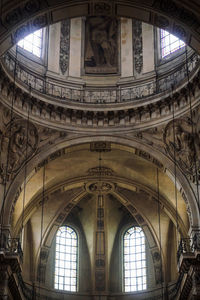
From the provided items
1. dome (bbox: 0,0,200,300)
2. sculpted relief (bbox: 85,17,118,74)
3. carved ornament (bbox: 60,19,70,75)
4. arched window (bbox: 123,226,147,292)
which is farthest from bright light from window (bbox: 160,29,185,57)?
arched window (bbox: 123,226,147,292)

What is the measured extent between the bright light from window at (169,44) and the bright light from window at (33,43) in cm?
498

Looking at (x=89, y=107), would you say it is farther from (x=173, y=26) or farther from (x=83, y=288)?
(x=83, y=288)

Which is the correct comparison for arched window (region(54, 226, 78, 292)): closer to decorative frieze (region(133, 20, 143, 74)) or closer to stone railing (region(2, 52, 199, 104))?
stone railing (region(2, 52, 199, 104))

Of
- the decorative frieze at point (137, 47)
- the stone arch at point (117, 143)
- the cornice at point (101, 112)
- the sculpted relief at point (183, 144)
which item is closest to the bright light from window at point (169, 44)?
the decorative frieze at point (137, 47)

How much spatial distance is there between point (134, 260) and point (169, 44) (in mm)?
9876

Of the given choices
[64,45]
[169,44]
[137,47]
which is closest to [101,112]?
[137,47]

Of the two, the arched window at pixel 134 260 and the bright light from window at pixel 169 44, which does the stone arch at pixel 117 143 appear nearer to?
the bright light from window at pixel 169 44

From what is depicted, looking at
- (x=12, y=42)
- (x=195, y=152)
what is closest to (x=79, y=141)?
(x=195, y=152)

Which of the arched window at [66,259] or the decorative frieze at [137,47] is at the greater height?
the decorative frieze at [137,47]

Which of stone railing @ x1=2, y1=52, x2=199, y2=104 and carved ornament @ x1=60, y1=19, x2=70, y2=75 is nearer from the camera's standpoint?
stone railing @ x1=2, y1=52, x2=199, y2=104

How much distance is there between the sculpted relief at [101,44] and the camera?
1081 inches

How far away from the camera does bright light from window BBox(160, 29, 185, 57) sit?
26406mm

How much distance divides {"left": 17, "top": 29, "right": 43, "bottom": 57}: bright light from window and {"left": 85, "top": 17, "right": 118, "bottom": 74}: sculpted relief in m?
1.97

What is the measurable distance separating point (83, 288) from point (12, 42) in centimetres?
1365
